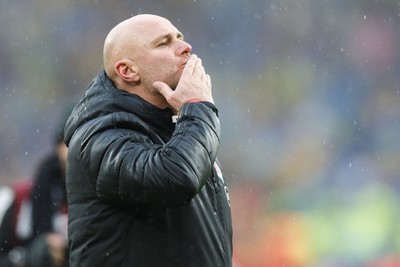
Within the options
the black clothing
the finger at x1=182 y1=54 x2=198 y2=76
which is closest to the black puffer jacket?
the finger at x1=182 y1=54 x2=198 y2=76

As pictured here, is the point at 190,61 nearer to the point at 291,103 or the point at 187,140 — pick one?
the point at 187,140

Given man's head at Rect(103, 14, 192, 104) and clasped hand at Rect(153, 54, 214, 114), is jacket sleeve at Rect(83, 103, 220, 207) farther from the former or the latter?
man's head at Rect(103, 14, 192, 104)

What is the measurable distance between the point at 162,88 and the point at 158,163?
334mm

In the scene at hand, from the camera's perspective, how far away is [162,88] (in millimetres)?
2732

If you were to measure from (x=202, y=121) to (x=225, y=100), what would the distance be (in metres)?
5.79

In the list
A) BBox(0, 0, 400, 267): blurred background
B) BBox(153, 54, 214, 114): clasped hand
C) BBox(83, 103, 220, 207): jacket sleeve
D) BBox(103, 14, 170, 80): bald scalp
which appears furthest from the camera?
BBox(0, 0, 400, 267): blurred background

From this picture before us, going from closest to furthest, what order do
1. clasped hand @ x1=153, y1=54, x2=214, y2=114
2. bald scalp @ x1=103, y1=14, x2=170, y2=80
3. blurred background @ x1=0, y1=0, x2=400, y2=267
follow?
1. clasped hand @ x1=153, y1=54, x2=214, y2=114
2. bald scalp @ x1=103, y1=14, x2=170, y2=80
3. blurred background @ x1=0, y1=0, x2=400, y2=267

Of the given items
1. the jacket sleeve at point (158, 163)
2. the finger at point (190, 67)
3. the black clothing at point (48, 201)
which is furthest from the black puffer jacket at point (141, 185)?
the black clothing at point (48, 201)

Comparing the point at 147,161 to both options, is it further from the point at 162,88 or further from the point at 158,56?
the point at 158,56

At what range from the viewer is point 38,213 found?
481 centimetres

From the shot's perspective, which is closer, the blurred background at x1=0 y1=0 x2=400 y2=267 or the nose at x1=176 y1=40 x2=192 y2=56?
the nose at x1=176 y1=40 x2=192 y2=56

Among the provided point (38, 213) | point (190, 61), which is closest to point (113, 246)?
point (190, 61)

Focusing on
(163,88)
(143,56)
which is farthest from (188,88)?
(143,56)

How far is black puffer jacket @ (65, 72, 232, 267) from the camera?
8.17ft
